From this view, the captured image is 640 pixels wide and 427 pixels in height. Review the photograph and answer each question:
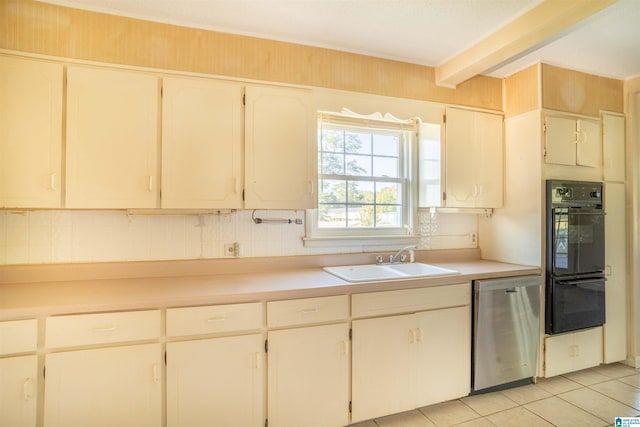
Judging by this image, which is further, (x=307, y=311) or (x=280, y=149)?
(x=280, y=149)

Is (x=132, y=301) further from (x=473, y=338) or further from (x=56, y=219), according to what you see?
(x=473, y=338)

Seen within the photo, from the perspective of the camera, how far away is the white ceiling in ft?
6.30

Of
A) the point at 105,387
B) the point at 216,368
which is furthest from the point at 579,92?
the point at 105,387

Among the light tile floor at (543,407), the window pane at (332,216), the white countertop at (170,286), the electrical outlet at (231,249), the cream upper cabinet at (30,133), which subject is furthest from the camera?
the window pane at (332,216)

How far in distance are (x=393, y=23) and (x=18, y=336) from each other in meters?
2.61

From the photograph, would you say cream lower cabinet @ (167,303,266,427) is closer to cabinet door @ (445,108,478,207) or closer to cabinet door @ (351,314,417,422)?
cabinet door @ (351,314,417,422)

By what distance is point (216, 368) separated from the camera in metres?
1.74

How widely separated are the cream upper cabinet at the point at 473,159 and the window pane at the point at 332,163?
0.86m

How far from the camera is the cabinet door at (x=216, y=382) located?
1687 mm

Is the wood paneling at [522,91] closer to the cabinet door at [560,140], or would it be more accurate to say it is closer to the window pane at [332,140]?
the cabinet door at [560,140]

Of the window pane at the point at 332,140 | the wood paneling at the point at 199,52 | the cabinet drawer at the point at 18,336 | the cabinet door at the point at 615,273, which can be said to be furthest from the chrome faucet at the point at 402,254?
the cabinet drawer at the point at 18,336

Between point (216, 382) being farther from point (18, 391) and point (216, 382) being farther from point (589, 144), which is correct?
point (589, 144)

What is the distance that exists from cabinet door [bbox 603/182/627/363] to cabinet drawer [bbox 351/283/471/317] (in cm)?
150

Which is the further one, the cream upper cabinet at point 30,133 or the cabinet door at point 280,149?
the cabinet door at point 280,149
